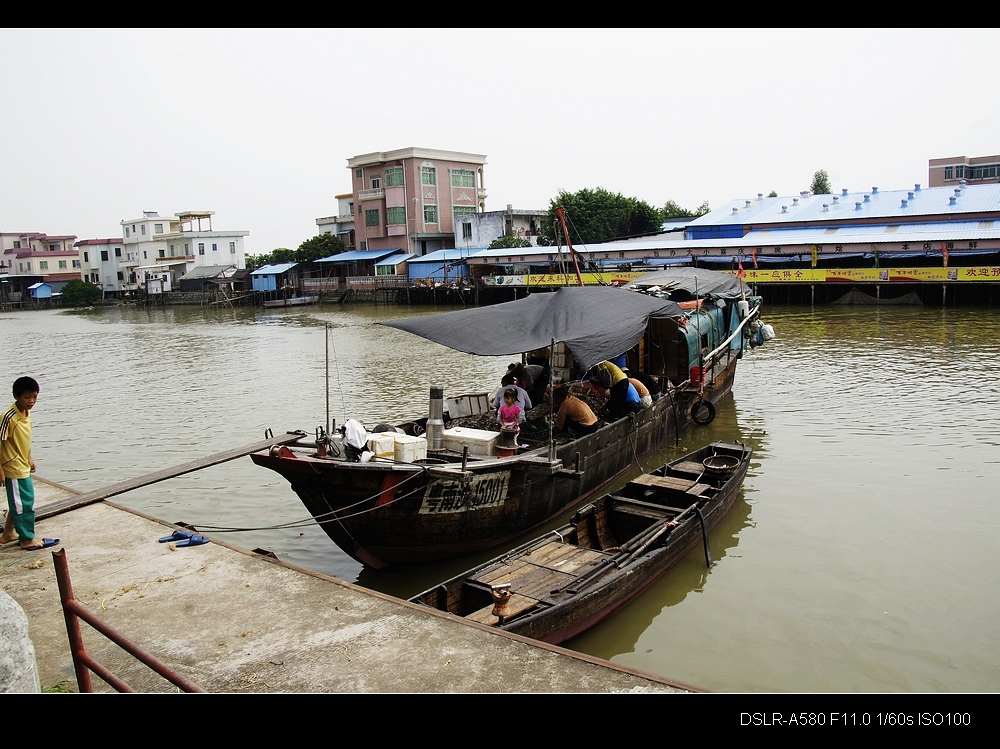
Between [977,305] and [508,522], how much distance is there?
32842 mm

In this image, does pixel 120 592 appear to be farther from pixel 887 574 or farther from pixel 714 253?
pixel 714 253

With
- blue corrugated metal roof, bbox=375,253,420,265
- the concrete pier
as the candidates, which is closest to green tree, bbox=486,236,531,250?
blue corrugated metal roof, bbox=375,253,420,265

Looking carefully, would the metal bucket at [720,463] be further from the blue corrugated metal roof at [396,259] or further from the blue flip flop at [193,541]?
the blue corrugated metal roof at [396,259]

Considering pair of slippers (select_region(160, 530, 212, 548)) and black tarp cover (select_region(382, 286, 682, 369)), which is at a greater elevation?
black tarp cover (select_region(382, 286, 682, 369))

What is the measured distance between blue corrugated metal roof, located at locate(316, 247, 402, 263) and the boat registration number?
169ft

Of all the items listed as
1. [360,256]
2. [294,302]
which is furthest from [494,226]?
[294,302]

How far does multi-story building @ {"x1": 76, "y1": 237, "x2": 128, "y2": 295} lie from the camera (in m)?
77.2

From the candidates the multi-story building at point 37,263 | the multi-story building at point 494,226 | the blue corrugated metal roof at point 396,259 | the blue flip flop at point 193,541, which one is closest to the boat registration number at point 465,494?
the blue flip flop at point 193,541

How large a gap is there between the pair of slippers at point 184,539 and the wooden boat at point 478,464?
919 millimetres

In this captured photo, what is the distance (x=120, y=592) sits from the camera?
607 centimetres

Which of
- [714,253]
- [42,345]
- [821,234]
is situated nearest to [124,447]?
[42,345]

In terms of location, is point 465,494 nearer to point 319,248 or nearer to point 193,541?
point 193,541

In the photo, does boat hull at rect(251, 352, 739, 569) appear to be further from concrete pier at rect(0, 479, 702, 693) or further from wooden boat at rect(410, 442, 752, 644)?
concrete pier at rect(0, 479, 702, 693)

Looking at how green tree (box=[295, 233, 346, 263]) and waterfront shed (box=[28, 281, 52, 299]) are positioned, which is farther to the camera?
waterfront shed (box=[28, 281, 52, 299])
